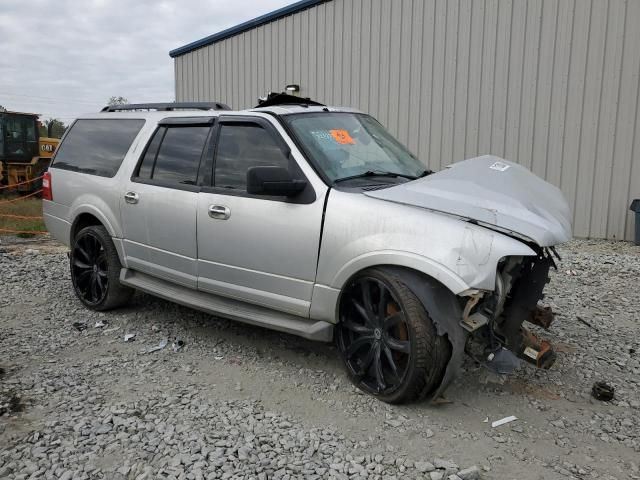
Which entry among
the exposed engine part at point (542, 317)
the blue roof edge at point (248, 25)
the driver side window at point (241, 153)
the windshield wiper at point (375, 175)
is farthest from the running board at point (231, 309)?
the blue roof edge at point (248, 25)

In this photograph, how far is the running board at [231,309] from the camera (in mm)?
3859

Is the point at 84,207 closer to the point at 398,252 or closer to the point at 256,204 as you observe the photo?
the point at 256,204

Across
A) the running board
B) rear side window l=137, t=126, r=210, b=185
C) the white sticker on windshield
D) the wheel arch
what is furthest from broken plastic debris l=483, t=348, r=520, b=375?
the wheel arch

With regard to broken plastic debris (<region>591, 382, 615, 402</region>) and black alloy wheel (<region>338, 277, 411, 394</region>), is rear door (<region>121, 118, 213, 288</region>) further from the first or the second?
broken plastic debris (<region>591, 382, 615, 402</region>)

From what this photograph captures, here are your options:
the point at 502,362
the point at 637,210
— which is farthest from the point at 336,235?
the point at 637,210

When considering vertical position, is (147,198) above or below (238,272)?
above

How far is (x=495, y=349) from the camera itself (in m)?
3.44

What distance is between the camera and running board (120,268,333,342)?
3.86 meters

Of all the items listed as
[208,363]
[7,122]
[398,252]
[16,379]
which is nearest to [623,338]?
[398,252]

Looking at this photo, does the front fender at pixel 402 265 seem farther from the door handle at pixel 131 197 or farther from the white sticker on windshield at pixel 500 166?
the door handle at pixel 131 197

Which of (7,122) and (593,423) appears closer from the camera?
(593,423)

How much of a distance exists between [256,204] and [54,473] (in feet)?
6.75

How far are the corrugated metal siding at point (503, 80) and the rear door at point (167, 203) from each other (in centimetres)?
640

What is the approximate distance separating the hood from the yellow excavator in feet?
56.3
